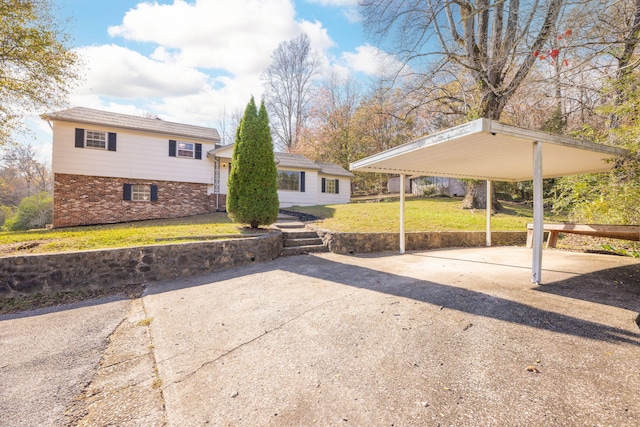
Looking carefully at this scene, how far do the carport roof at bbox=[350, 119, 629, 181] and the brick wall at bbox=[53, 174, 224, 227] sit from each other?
1080cm

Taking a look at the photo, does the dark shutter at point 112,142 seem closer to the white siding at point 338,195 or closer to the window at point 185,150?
the window at point 185,150

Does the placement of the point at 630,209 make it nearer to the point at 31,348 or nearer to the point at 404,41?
the point at 404,41

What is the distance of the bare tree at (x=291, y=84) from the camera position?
28203 millimetres

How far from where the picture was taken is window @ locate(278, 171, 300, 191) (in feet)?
55.4

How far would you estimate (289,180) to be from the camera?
17.2 m

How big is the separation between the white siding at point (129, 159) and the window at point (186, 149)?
208mm

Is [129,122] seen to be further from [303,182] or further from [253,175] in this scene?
[253,175]

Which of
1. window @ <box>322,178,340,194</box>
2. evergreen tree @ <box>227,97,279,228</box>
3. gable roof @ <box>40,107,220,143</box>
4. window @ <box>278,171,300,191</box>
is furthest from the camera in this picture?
window @ <box>322,178,340,194</box>

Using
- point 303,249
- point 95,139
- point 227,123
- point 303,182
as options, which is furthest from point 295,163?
point 227,123

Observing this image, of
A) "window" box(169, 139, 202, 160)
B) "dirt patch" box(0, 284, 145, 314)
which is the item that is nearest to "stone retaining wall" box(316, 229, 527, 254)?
"dirt patch" box(0, 284, 145, 314)

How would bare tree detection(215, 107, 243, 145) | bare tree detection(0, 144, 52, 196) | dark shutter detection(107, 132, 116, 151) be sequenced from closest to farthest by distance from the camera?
dark shutter detection(107, 132, 116, 151), bare tree detection(0, 144, 52, 196), bare tree detection(215, 107, 243, 145)

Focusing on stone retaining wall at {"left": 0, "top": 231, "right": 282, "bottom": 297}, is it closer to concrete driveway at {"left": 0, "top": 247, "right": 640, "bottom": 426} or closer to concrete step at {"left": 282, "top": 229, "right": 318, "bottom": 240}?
concrete driveway at {"left": 0, "top": 247, "right": 640, "bottom": 426}

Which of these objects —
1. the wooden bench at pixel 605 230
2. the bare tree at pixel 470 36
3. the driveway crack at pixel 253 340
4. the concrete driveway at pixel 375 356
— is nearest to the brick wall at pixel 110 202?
the concrete driveway at pixel 375 356

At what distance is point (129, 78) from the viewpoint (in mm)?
22594
